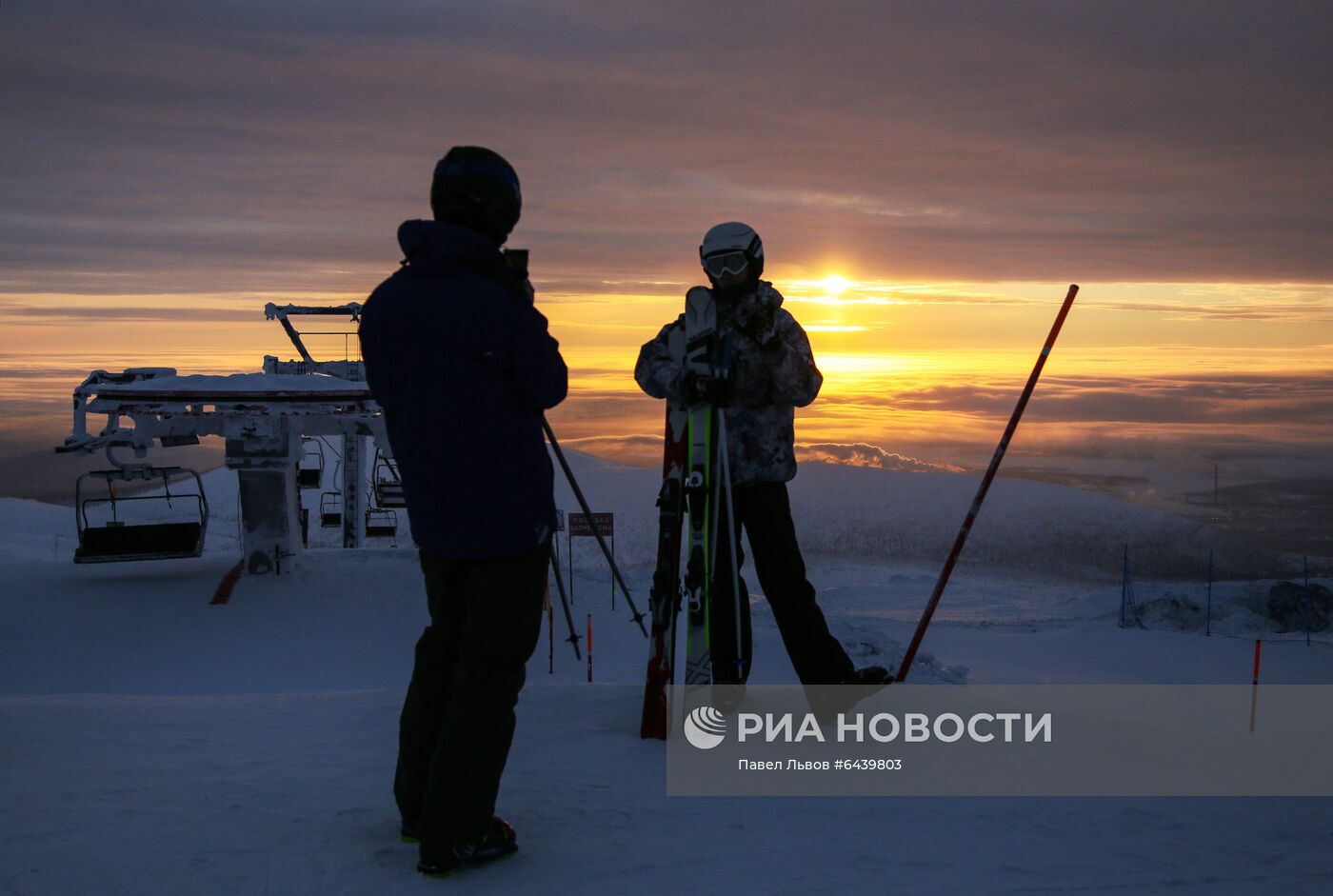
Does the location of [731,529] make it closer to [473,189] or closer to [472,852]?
[472,852]

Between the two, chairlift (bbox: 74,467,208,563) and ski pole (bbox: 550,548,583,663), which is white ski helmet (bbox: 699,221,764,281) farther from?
chairlift (bbox: 74,467,208,563)

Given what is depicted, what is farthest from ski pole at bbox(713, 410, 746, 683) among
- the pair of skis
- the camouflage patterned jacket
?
the camouflage patterned jacket

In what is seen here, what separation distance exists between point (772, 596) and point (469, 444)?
2.47 meters

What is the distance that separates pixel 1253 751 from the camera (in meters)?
5.85

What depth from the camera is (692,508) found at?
5477 mm

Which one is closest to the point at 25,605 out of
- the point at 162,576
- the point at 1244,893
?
the point at 162,576

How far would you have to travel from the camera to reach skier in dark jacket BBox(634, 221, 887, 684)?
5414 mm

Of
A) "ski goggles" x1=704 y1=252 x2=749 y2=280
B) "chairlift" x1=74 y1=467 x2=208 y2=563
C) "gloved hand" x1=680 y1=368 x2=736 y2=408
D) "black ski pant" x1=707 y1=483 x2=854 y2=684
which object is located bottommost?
"chairlift" x1=74 y1=467 x2=208 y2=563

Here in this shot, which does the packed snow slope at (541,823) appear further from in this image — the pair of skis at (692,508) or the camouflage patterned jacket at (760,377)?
the camouflage patterned jacket at (760,377)

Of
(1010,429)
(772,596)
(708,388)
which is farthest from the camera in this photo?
(1010,429)

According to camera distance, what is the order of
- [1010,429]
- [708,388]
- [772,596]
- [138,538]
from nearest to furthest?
[708,388] → [772,596] → [1010,429] → [138,538]

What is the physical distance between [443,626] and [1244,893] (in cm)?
267

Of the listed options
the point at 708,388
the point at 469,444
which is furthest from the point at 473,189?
the point at 708,388

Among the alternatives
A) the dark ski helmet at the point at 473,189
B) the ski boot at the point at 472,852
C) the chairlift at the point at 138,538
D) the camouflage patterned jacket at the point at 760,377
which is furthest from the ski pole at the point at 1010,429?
the chairlift at the point at 138,538
